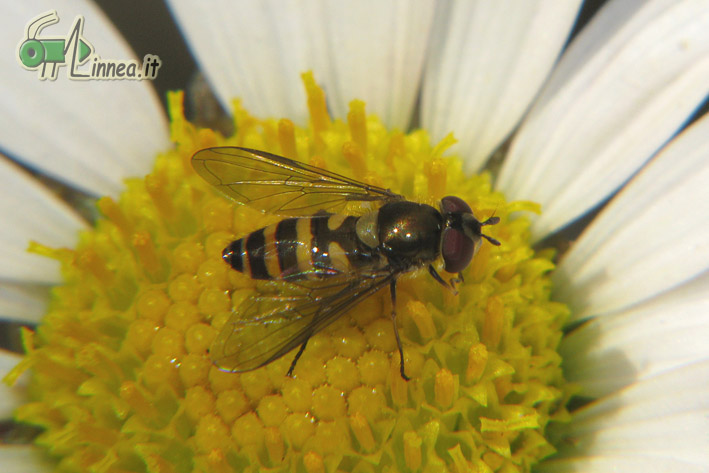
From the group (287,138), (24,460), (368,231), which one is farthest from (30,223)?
(368,231)

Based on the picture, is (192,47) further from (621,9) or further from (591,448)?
(591,448)

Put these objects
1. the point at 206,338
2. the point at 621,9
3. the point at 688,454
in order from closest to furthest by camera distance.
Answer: the point at 688,454 < the point at 206,338 < the point at 621,9

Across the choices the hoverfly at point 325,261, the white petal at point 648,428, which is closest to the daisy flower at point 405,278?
the white petal at point 648,428

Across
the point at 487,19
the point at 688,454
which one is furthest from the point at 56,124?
the point at 688,454

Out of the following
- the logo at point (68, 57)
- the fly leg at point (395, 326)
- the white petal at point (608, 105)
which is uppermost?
the logo at point (68, 57)

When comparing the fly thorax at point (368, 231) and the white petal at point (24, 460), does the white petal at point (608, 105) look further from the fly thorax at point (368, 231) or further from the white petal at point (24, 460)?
the white petal at point (24, 460)

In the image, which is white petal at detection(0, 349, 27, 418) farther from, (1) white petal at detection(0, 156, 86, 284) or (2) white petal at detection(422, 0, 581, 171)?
(2) white petal at detection(422, 0, 581, 171)

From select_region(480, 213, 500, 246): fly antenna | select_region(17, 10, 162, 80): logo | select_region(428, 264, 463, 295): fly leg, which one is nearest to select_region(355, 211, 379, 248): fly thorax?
select_region(428, 264, 463, 295): fly leg
